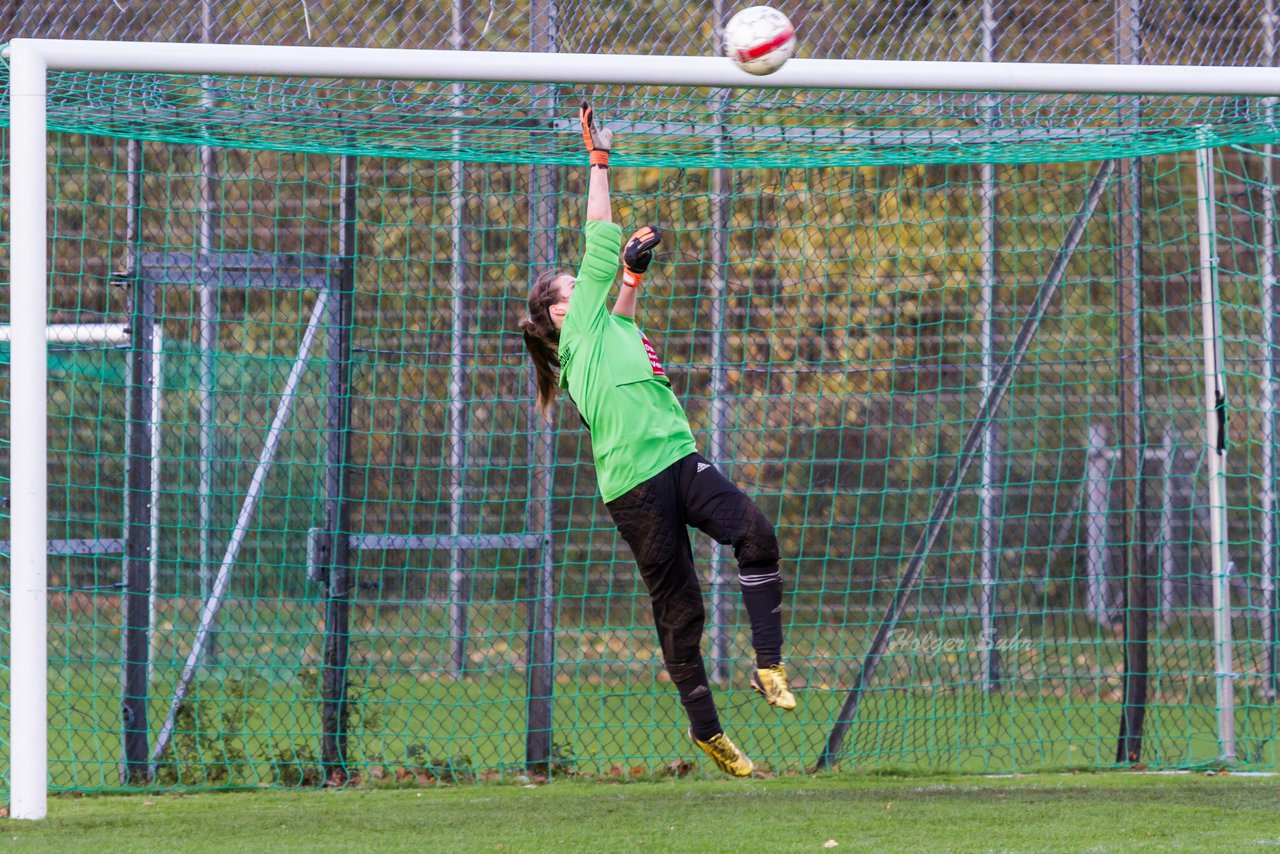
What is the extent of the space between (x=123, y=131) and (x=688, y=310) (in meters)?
3.44

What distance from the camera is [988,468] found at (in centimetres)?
766

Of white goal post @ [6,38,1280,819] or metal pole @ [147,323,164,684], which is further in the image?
metal pole @ [147,323,164,684]

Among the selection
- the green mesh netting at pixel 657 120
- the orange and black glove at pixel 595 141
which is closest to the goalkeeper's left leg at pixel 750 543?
the orange and black glove at pixel 595 141

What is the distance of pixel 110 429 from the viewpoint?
7.18m

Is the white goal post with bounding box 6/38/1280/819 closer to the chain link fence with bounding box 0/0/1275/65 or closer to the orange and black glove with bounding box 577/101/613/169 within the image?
the orange and black glove with bounding box 577/101/613/169

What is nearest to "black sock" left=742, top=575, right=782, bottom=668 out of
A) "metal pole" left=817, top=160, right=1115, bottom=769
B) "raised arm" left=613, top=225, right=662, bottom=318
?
"raised arm" left=613, top=225, right=662, bottom=318

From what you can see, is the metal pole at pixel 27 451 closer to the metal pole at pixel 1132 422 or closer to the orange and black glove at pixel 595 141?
the orange and black glove at pixel 595 141

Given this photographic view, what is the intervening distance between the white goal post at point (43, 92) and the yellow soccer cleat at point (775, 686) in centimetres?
200

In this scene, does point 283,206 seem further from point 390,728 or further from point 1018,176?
point 1018,176

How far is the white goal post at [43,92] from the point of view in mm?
4469

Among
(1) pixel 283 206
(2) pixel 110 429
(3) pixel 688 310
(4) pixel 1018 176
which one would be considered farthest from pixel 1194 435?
(2) pixel 110 429

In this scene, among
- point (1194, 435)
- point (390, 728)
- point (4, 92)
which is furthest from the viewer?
point (1194, 435)

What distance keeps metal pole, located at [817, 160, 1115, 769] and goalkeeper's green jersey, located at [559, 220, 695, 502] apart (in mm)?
2006

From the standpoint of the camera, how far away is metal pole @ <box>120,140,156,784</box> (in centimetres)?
581
